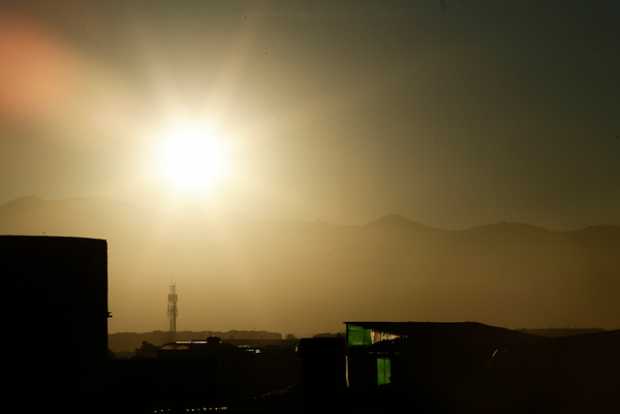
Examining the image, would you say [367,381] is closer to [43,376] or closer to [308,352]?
[43,376]

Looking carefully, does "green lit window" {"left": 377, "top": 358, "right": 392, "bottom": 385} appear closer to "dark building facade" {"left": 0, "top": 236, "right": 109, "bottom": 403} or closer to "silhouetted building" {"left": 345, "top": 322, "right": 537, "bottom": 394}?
"silhouetted building" {"left": 345, "top": 322, "right": 537, "bottom": 394}

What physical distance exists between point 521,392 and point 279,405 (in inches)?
235

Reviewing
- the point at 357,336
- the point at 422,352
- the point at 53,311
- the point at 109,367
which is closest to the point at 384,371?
the point at 422,352

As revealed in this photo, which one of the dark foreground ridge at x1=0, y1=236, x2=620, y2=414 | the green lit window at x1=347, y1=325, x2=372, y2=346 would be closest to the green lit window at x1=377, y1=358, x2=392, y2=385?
the green lit window at x1=347, y1=325, x2=372, y2=346

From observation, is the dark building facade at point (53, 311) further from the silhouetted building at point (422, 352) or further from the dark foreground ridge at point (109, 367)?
the silhouetted building at point (422, 352)

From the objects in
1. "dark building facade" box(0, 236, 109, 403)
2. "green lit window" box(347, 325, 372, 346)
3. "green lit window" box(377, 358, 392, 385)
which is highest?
"dark building facade" box(0, 236, 109, 403)

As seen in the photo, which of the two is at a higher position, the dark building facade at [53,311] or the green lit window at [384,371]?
the dark building facade at [53,311]

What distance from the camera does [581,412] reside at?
19.2 metres

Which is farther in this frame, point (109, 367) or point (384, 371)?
point (384, 371)

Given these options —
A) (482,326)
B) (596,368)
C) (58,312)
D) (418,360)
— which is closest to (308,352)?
(58,312)

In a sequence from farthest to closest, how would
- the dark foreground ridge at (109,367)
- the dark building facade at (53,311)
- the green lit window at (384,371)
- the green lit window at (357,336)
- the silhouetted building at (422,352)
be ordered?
the green lit window at (357,336) < the green lit window at (384,371) < the silhouetted building at (422,352) < the dark building facade at (53,311) < the dark foreground ridge at (109,367)

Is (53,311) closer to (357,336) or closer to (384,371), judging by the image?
(384,371)

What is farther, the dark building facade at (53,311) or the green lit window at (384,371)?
the green lit window at (384,371)

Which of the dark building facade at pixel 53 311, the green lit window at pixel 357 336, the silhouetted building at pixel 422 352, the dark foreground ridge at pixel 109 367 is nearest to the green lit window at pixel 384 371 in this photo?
the silhouetted building at pixel 422 352
